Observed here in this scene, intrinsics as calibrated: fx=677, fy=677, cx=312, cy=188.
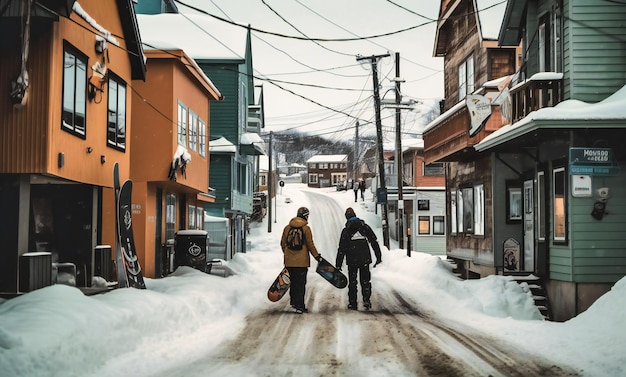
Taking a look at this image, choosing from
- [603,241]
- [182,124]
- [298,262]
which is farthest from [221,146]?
[603,241]

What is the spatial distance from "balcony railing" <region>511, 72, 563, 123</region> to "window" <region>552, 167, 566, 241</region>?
1.51 m

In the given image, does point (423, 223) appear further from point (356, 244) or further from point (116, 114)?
point (356, 244)

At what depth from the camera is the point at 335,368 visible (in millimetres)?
7492

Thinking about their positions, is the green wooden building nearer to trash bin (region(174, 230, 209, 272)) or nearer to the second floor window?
the second floor window

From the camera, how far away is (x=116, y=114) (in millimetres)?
16922

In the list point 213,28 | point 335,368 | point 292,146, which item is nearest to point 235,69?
point 213,28

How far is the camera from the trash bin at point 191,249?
20984mm

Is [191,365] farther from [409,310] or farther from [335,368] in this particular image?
[409,310]

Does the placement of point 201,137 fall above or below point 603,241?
above

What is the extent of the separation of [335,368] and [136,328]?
129 inches

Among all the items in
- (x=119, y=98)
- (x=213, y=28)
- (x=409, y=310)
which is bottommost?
(x=409, y=310)

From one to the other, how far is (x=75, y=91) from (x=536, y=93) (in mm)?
9878

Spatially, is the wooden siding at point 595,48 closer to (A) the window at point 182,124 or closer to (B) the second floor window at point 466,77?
(B) the second floor window at point 466,77

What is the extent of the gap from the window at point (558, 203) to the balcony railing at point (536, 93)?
1.51 metres
